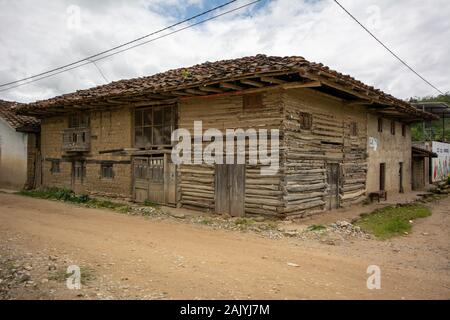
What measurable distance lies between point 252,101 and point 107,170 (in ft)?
24.5

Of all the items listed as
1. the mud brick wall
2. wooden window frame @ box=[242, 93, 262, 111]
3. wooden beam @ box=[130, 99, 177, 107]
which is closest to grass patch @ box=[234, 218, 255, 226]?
wooden window frame @ box=[242, 93, 262, 111]

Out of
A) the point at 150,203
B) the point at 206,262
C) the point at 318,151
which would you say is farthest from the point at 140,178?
the point at 206,262

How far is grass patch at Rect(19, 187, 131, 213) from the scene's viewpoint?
12.7m

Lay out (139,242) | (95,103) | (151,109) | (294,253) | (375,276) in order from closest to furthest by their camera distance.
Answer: (375,276) < (294,253) < (139,242) < (151,109) < (95,103)

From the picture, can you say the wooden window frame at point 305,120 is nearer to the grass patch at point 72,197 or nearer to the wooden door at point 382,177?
the grass patch at point 72,197

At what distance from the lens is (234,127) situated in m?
10.6

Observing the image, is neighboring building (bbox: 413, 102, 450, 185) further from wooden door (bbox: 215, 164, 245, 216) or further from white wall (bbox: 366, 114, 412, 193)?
wooden door (bbox: 215, 164, 245, 216)

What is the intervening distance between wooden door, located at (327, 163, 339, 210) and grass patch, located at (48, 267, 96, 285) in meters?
9.04

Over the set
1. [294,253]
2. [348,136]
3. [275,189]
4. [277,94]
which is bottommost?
[294,253]
